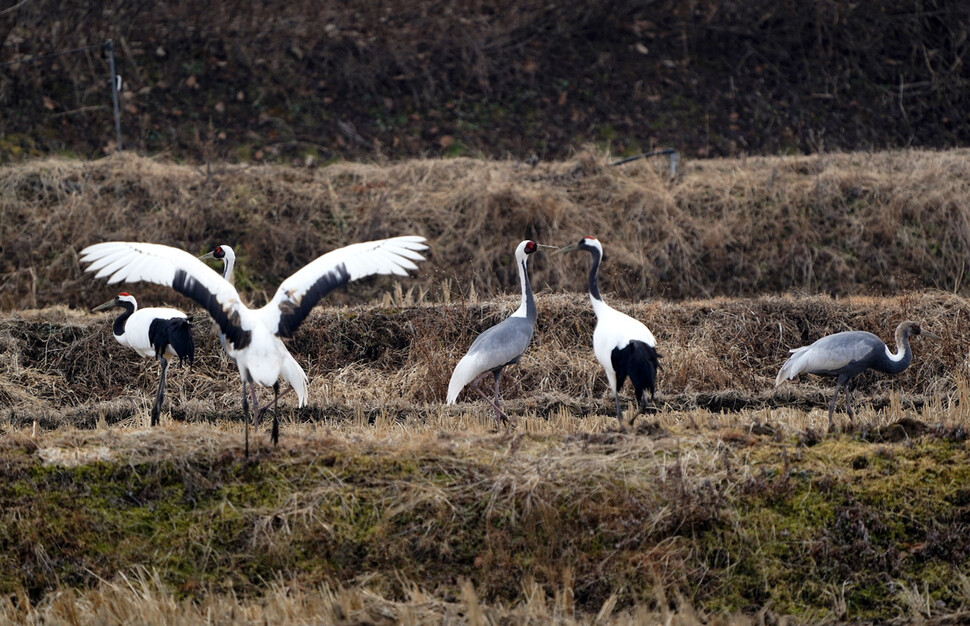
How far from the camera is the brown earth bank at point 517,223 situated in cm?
1378

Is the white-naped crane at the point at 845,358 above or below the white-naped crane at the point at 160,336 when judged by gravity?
below

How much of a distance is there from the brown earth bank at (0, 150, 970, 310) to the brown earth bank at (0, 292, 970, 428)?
1.95 metres

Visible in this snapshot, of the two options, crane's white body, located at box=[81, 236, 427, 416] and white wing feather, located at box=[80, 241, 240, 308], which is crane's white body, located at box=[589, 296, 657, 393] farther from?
white wing feather, located at box=[80, 241, 240, 308]

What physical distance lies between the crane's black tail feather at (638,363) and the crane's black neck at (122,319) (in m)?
4.27

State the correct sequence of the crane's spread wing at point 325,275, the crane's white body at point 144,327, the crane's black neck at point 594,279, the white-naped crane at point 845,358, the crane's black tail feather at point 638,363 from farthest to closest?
the crane's white body at point 144,327 < the crane's black neck at point 594,279 < the white-naped crane at point 845,358 < the crane's black tail feather at point 638,363 < the crane's spread wing at point 325,275

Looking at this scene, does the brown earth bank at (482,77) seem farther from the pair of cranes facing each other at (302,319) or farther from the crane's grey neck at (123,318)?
the pair of cranes facing each other at (302,319)

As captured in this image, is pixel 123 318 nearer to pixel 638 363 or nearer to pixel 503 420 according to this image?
pixel 503 420

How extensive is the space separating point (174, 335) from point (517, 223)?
6159mm

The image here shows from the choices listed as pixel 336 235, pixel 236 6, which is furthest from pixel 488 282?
pixel 236 6

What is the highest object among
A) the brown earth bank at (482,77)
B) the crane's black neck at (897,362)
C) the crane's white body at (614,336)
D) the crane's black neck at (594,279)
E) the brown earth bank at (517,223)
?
the brown earth bank at (482,77)

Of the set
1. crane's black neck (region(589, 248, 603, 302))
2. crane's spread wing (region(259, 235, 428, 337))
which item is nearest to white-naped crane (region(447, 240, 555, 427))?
crane's black neck (region(589, 248, 603, 302))

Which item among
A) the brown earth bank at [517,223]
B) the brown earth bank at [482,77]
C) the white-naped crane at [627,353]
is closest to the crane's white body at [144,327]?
the white-naped crane at [627,353]

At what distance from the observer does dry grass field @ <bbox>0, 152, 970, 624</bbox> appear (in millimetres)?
6500

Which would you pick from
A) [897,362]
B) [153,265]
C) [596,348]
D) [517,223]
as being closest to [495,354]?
[596,348]
